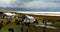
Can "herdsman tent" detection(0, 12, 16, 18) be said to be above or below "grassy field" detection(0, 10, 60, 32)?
above

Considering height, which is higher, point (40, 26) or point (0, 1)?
point (0, 1)

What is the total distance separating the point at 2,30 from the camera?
1.20 m

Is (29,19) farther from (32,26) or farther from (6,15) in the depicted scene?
(6,15)

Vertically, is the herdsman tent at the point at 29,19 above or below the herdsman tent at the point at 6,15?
below

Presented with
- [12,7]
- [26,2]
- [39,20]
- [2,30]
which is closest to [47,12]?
[39,20]

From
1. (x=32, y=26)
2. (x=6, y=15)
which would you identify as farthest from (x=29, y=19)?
(x=6, y=15)

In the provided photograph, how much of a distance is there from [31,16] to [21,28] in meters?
0.14

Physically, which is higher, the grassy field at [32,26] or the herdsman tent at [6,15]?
the herdsman tent at [6,15]

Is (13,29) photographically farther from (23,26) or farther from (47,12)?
(47,12)

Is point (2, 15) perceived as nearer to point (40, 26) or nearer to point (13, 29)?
point (13, 29)

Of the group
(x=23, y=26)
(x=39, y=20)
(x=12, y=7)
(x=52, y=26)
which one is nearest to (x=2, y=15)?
(x=12, y=7)

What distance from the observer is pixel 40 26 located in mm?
1139

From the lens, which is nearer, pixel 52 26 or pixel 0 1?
pixel 52 26

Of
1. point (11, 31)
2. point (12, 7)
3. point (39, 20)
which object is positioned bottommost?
point (11, 31)
